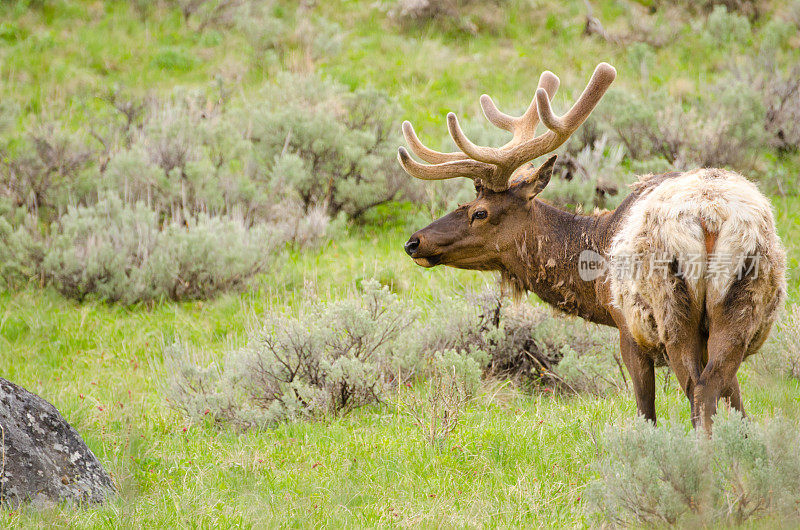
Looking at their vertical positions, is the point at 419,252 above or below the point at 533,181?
→ below

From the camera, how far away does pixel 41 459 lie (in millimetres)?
3885

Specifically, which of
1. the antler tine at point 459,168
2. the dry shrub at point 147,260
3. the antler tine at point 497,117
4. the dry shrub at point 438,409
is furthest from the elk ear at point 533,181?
the dry shrub at point 147,260

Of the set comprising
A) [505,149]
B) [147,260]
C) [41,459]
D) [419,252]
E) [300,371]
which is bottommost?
[147,260]

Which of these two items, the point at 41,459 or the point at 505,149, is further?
the point at 505,149

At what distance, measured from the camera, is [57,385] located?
670cm

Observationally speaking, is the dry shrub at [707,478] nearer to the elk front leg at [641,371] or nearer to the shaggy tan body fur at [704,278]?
the shaggy tan body fur at [704,278]

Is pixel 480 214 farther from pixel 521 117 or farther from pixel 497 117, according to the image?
pixel 497 117

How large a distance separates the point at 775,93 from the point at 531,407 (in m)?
8.91

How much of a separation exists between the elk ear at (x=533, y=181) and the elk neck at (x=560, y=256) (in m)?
0.09

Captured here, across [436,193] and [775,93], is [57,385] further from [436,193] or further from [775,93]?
[775,93]

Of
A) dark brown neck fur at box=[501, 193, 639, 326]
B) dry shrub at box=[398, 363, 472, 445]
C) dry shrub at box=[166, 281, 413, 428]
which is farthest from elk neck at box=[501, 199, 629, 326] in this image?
dry shrub at box=[166, 281, 413, 428]

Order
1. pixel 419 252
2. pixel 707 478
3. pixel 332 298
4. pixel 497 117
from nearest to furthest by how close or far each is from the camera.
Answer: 1. pixel 707 478
2. pixel 419 252
3. pixel 497 117
4. pixel 332 298

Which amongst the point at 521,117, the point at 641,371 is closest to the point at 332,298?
the point at 521,117

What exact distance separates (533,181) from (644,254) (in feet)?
4.33
